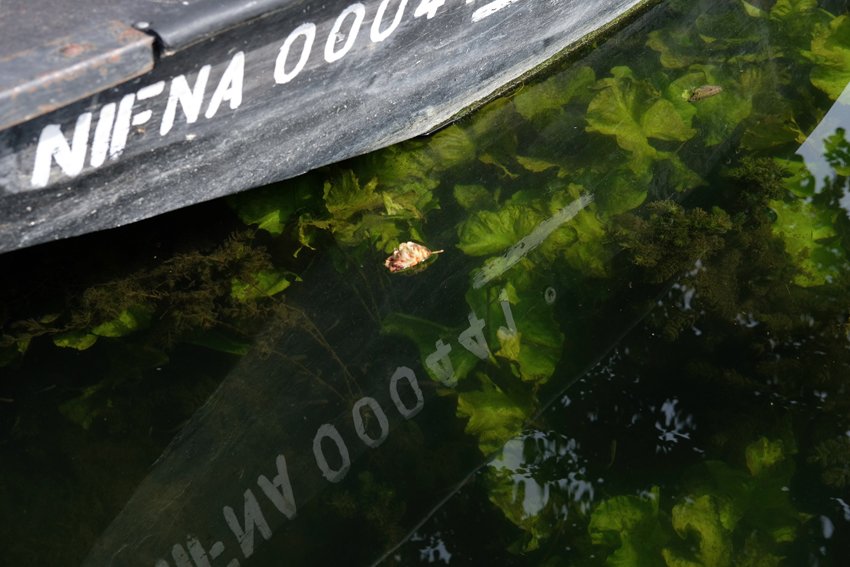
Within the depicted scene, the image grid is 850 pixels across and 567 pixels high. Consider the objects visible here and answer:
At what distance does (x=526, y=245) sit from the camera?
2693mm

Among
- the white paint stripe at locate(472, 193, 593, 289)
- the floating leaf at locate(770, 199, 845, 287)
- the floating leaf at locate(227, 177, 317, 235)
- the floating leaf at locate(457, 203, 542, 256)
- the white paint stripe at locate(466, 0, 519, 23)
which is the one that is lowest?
the floating leaf at locate(770, 199, 845, 287)

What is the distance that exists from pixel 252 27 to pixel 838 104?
213 cm

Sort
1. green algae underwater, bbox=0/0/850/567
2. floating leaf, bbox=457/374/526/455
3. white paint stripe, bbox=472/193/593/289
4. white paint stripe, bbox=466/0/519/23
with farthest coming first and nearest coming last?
white paint stripe, bbox=472/193/593/289
white paint stripe, bbox=466/0/519/23
floating leaf, bbox=457/374/526/455
green algae underwater, bbox=0/0/850/567

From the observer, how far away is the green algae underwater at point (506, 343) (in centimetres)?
228

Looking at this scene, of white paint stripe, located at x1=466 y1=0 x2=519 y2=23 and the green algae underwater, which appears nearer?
the green algae underwater

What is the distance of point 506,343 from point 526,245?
13.2 inches

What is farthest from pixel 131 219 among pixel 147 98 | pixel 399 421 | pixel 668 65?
pixel 668 65

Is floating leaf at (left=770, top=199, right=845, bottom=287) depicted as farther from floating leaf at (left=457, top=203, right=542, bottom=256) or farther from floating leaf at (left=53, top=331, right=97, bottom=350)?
floating leaf at (left=53, top=331, right=97, bottom=350)

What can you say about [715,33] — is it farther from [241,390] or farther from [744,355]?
[241,390]

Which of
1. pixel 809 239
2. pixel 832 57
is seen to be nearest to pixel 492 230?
pixel 809 239

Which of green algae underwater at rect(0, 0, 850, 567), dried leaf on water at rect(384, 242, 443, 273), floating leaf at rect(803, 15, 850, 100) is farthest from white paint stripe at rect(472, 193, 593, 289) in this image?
floating leaf at rect(803, 15, 850, 100)

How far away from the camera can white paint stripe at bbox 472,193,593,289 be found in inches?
104

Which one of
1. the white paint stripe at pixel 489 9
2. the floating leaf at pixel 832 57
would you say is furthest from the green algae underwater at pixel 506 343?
the white paint stripe at pixel 489 9

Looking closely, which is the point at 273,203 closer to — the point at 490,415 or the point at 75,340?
the point at 75,340
